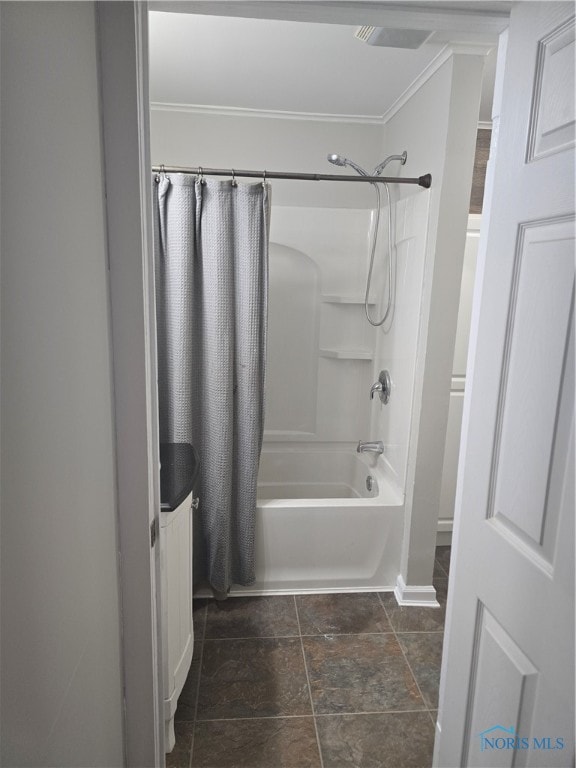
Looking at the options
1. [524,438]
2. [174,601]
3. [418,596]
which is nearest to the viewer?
[524,438]

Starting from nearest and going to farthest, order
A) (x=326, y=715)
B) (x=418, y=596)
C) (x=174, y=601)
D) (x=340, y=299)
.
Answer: (x=174, y=601)
(x=326, y=715)
(x=418, y=596)
(x=340, y=299)

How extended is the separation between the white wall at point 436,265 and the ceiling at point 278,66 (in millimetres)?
172

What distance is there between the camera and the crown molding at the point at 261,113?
2.90 m

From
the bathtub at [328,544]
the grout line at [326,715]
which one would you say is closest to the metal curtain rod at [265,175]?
Answer: the bathtub at [328,544]

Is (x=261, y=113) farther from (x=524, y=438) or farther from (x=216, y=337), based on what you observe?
(x=524, y=438)

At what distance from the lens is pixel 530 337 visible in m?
0.99

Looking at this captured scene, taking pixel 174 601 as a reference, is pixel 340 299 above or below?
above

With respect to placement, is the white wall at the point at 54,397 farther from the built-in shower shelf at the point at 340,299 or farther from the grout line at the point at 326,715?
the built-in shower shelf at the point at 340,299

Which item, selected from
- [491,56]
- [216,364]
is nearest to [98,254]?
[216,364]

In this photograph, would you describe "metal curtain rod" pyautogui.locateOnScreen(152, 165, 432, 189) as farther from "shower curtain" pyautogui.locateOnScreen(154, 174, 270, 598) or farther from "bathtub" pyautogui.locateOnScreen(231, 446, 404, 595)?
"bathtub" pyautogui.locateOnScreen(231, 446, 404, 595)

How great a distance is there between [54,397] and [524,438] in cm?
87

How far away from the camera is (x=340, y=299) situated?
3.20 m

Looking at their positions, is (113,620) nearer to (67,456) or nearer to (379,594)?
(67,456)

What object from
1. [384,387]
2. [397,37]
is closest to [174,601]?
[384,387]
